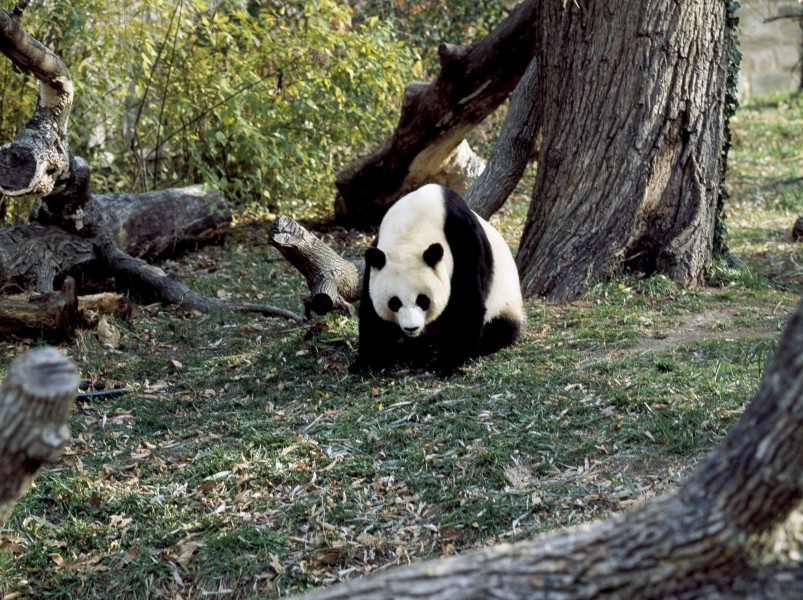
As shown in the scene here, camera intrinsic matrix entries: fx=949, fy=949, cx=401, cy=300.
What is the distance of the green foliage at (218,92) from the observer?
9703 millimetres

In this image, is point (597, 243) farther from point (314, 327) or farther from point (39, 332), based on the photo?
point (39, 332)

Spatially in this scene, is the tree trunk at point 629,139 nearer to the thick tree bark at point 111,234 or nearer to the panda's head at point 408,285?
the panda's head at point 408,285

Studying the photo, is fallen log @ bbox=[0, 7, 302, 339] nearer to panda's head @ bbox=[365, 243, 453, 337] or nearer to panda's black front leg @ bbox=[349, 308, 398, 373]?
panda's black front leg @ bbox=[349, 308, 398, 373]

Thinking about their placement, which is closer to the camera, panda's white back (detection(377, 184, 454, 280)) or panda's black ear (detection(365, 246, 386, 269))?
panda's black ear (detection(365, 246, 386, 269))

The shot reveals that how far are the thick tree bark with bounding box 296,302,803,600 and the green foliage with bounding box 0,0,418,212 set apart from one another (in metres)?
8.18

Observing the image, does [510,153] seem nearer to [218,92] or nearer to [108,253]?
[218,92]

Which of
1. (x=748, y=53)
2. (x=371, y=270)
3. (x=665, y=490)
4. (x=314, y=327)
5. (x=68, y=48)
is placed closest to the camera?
(x=665, y=490)

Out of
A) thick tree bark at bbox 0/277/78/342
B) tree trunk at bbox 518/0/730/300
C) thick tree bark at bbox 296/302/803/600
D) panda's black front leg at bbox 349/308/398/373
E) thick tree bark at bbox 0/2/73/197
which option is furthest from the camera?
tree trunk at bbox 518/0/730/300

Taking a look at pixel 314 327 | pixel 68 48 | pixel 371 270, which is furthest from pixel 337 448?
pixel 68 48

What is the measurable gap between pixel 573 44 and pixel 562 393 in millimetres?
3175

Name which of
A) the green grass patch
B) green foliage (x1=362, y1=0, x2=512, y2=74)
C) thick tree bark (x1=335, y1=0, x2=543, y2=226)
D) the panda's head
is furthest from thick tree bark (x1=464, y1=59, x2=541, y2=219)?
green foliage (x1=362, y1=0, x2=512, y2=74)

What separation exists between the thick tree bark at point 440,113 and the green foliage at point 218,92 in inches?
23.7

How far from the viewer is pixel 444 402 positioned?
5.74 m

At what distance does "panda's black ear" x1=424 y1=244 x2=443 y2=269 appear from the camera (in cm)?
584
